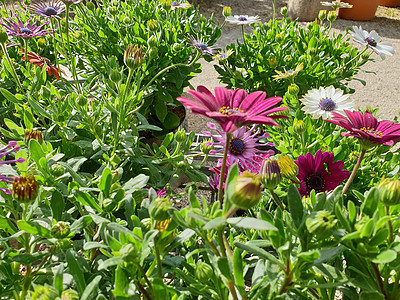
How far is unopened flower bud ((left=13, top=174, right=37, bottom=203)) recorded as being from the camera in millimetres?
472

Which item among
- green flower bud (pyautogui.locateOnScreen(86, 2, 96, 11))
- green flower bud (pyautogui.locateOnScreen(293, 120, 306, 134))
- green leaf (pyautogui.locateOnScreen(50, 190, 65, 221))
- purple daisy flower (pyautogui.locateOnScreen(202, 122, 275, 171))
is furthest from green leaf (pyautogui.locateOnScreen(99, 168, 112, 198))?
green flower bud (pyautogui.locateOnScreen(86, 2, 96, 11))

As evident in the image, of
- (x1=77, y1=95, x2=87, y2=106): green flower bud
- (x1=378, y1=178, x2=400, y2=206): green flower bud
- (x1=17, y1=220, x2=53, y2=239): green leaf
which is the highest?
(x1=378, y1=178, x2=400, y2=206): green flower bud

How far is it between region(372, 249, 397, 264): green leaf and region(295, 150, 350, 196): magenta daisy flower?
31 cm

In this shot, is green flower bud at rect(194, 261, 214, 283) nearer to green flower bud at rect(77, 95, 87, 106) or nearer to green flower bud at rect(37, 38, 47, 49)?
green flower bud at rect(77, 95, 87, 106)

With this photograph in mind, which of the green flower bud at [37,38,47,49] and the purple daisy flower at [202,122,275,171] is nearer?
the purple daisy flower at [202,122,275,171]

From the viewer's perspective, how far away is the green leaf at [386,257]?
1.17 ft

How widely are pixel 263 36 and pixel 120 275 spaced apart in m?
1.10

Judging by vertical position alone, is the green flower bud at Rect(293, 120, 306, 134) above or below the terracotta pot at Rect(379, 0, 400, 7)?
above

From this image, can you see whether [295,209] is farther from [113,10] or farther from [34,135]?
[113,10]

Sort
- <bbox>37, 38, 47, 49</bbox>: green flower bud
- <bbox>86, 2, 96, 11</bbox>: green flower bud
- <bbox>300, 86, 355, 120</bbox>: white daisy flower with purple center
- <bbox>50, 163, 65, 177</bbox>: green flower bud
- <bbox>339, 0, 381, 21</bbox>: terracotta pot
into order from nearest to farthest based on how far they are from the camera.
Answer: <bbox>50, 163, 65, 177</bbox>: green flower bud → <bbox>300, 86, 355, 120</bbox>: white daisy flower with purple center → <bbox>37, 38, 47, 49</bbox>: green flower bud → <bbox>86, 2, 96, 11</bbox>: green flower bud → <bbox>339, 0, 381, 21</bbox>: terracotta pot

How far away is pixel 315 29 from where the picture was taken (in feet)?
4.60

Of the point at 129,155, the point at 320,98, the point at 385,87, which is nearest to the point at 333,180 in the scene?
the point at 320,98

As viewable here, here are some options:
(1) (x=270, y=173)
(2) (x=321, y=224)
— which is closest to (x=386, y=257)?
(2) (x=321, y=224)

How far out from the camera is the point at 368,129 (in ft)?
2.02
